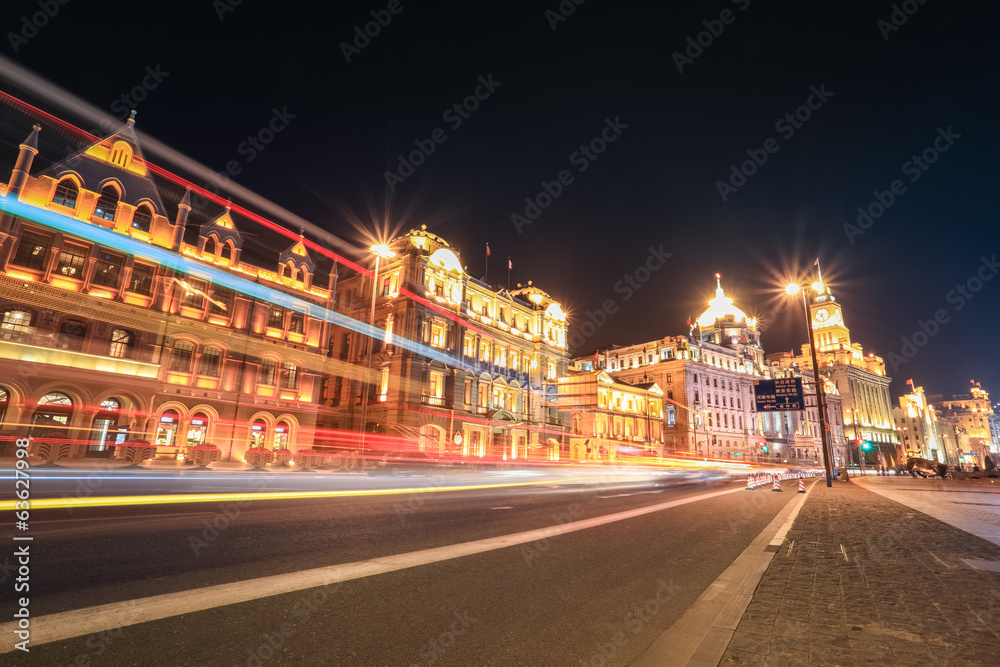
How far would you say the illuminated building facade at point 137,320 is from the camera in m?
22.8

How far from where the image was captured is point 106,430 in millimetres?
24391

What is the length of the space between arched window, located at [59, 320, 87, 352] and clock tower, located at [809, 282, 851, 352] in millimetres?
149912

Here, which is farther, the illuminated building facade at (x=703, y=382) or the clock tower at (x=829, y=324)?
the clock tower at (x=829, y=324)

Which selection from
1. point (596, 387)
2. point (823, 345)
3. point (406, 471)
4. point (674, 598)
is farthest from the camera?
point (823, 345)

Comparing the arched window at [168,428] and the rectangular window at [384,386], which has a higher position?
the rectangular window at [384,386]

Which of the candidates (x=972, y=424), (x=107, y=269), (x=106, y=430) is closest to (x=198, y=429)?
(x=106, y=430)

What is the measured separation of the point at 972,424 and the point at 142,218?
Result: 248420 mm

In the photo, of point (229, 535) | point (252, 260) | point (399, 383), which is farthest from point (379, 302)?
point (229, 535)

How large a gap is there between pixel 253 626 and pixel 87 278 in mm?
29389

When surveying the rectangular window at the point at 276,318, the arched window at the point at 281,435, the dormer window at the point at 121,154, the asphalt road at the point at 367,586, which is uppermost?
the dormer window at the point at 121,154

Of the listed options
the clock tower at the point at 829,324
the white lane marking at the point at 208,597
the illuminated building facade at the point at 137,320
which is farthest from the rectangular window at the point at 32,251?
the clock tower at the point at 829,324

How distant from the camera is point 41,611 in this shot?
413cm

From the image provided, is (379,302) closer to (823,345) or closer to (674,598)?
(674,598)

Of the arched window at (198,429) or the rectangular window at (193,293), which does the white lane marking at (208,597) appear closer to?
the arched window at (198,429)
